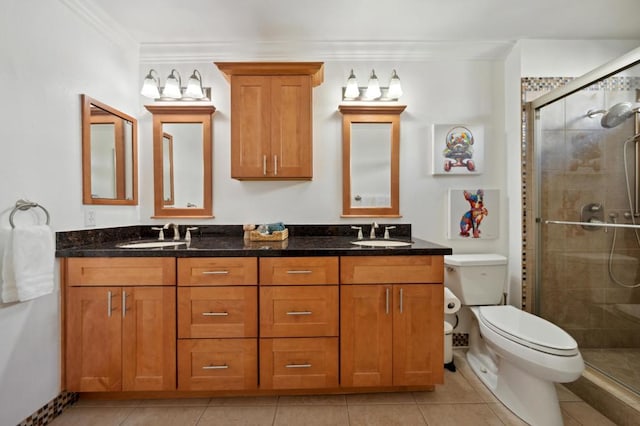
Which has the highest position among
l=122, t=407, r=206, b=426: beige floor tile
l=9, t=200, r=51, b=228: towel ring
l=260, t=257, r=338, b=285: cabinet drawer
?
l=9, t=200, r=51, b=228: towel ring

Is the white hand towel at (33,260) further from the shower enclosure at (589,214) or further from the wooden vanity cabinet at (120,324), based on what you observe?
the shower enclosure at (589,214)

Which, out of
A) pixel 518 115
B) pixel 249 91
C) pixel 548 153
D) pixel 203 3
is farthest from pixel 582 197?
pixel 203 3

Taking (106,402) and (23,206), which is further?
(106,402)

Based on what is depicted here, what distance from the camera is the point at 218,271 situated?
1.66 meters

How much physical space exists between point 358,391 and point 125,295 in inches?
56.5

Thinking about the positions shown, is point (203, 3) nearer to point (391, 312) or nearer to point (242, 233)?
point (242, 233)

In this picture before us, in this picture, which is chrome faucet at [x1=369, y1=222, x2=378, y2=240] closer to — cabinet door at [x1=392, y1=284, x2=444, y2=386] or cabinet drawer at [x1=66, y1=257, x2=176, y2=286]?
cabinet door at [x1=392, y1=284, x2=444, y2=386]

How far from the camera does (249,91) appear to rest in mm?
2045

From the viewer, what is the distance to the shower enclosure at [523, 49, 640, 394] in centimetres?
179

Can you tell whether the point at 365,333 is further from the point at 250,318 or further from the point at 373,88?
the point at 373,88

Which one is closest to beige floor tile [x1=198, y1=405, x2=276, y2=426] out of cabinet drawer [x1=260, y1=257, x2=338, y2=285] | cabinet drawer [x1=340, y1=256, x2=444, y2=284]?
cabinet drawer [x1=260, y1=257, x2=338, y2=285]

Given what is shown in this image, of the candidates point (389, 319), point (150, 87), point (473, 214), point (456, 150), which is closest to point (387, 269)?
point (389, 319)

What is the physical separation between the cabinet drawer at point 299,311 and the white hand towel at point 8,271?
1122mm

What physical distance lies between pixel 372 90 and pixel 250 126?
940mm
